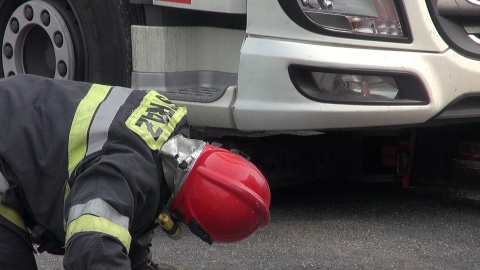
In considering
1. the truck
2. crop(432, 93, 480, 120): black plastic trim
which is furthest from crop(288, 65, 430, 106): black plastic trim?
crop(432, 93, 480, 120): black plastic trim

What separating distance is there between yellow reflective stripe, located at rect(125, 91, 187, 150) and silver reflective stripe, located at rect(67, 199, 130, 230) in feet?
0.87

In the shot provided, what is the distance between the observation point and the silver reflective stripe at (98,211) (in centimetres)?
291

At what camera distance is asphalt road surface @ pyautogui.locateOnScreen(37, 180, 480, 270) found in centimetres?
426

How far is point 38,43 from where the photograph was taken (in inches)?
196

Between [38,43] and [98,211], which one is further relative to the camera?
[38,43]

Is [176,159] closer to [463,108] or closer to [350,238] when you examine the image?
[350,238]

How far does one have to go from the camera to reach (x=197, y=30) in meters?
4.66

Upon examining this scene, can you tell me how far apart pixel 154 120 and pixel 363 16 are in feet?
4.56

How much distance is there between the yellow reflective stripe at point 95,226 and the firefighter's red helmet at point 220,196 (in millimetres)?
286

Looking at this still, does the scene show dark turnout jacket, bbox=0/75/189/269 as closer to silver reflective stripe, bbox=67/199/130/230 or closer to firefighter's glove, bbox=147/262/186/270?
silver reflective stripe, bbox=67/199/130/230

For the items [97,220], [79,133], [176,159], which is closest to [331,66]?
[176,159]

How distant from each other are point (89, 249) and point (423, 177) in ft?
8.04

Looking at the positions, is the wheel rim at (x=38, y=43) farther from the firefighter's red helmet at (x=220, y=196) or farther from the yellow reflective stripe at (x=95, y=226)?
the yellow reflective stripe at (x=95, y=226)

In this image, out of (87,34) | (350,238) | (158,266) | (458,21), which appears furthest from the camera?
(87,34)
